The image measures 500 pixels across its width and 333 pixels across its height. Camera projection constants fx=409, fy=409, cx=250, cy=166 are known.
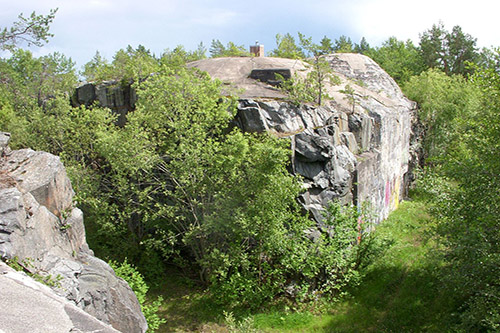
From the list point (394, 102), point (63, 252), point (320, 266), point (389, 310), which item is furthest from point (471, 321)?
point (394, 102)

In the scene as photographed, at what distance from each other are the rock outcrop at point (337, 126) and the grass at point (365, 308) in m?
2.90

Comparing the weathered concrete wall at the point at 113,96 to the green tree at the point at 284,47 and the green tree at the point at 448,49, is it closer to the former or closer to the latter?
the green tree at the point at 284,47

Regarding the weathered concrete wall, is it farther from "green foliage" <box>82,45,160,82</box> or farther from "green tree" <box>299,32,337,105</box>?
"green tree" <box>299,32,337,105</box>

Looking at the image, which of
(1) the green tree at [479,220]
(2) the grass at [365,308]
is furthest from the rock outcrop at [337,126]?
(1) the green tree at [479,220]

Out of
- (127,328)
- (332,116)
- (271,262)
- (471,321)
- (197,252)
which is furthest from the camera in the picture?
(332,116)

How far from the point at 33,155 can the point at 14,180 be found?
2.95 ft

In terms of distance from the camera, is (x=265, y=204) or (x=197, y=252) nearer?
(x=265, y=204)

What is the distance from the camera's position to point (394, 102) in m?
22.9

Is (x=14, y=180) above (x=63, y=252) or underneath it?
above

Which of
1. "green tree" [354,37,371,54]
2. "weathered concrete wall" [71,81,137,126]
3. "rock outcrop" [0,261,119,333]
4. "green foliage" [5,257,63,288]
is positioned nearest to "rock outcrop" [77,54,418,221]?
"weathered concrete wall" [71,81,137,126]

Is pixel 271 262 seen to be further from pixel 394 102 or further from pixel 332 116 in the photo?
pixel 394 102

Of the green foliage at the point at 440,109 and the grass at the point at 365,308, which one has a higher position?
the green foliage at the point at 440,109

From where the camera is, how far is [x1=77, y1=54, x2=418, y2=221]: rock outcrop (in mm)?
14523

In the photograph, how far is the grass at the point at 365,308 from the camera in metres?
12.5
